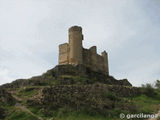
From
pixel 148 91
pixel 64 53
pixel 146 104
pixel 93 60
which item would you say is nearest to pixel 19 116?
pixel 146 104

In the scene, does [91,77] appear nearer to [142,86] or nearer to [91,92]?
[142,86]

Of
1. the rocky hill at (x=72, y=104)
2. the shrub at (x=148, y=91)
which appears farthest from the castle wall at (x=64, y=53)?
the shrub at (x=148, y=91)

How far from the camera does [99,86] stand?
31.1 meters

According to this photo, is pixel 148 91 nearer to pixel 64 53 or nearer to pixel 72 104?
pixel 72 104

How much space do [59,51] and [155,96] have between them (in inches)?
837

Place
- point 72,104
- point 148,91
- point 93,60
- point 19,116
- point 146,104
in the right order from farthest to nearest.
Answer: point 93,60, point 148,91, point 146,104, point 72,104, point 19,116

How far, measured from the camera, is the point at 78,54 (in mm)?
45469

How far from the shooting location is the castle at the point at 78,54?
4547cm

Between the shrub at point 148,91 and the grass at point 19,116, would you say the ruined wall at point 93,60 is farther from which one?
the grass at point 19,116

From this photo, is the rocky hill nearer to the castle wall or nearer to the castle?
the castle

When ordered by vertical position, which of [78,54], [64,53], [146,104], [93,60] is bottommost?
[146,104]

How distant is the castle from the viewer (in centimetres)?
4547

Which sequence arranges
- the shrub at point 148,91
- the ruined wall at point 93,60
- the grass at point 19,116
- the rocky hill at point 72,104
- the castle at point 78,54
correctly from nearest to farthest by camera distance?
the grass at point 19,116 → the rocky hill at point 72,104 → the shrub at point 148,91 → the castle at point 78,54 → the ruined wall at point 93,60

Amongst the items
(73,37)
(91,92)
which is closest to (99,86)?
(91,92)
